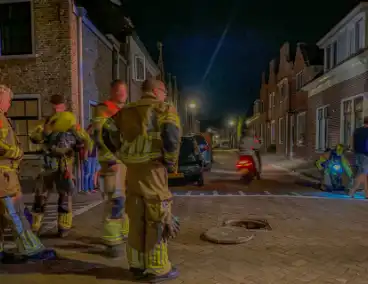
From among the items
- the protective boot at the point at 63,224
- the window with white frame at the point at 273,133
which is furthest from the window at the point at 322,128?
the protective boot at the point at 63,224

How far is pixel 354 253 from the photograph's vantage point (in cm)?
440

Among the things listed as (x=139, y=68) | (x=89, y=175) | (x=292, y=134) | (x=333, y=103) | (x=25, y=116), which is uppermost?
(x=139, y=68)

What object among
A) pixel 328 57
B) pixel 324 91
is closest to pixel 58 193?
pixel 324 91

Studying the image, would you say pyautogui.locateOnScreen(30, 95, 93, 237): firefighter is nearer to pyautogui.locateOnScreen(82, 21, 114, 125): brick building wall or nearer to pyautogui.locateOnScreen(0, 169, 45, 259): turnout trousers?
pyautogui.locateOnScreen(0, 169, 45, 259): turnout trousers

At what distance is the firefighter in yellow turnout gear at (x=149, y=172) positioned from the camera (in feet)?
11.4

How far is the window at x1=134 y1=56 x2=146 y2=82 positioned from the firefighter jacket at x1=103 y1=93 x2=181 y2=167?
49.3ft

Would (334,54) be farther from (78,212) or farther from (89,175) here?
(78,212)

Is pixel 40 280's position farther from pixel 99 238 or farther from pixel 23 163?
pixel 23 163

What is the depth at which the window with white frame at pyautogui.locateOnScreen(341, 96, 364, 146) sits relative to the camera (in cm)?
1330

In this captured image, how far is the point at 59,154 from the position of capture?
4988 millimetres

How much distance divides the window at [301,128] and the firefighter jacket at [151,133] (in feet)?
62.1

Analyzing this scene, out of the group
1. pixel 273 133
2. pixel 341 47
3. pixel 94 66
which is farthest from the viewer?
pixel 273 133

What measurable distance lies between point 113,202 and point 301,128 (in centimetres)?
1978

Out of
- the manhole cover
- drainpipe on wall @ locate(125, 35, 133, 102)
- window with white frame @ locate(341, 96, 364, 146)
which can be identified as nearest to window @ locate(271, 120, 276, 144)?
window with white frame @ locate(341, 96, 364, 146)
